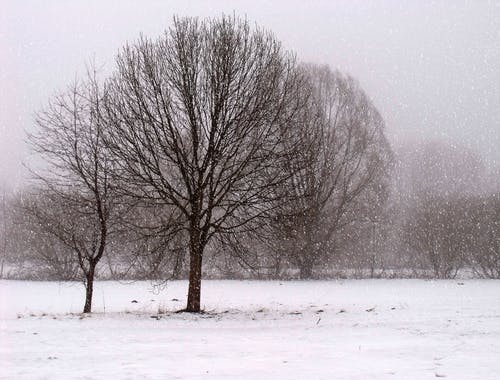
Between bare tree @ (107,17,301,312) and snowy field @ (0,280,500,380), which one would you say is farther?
bare tree @ (107,17,301,312)

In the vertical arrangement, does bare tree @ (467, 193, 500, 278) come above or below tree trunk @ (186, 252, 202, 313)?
above

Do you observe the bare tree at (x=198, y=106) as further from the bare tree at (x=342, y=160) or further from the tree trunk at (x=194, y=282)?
the bare tree at (x=342, y=160)

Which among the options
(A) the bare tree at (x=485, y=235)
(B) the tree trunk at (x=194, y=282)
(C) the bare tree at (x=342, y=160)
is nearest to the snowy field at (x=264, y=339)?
(B) the tree trunk at (x=194, y=282)

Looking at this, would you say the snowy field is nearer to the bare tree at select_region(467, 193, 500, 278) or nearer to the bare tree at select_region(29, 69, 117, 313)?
the bare tree at select_region(29, 69, 117, 313)

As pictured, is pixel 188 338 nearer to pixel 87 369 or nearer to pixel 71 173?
pixel 87 369

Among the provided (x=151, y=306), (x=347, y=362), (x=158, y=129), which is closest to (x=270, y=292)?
(x=151, y=306)

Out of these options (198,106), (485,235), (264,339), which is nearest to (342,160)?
(485,235)

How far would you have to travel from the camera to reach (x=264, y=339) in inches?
400

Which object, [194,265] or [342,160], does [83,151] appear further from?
[342,160]

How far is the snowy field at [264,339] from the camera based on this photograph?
22.5 feet

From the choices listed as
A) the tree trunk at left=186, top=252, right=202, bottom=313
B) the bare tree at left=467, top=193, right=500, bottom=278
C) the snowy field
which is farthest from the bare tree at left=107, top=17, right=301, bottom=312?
the bare tree at left=467, top=193, right=500, bottom=278

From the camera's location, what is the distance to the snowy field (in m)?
6.85

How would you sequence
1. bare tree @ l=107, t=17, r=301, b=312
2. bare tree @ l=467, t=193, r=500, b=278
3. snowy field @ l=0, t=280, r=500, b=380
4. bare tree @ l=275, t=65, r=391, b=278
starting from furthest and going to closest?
bare tree @ l=467, t=193, r=500, b=278, bare tree @ l=275, t=65, r=391, b=278, bare tree @ l=107, t=17, r=301, b=312, snowy field @ l=0, t=280, r=500, b=380

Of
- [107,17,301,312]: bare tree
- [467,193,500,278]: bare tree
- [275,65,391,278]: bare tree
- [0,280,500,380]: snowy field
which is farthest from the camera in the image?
[467,193,500,278]: bare tree
